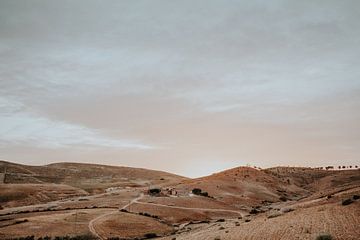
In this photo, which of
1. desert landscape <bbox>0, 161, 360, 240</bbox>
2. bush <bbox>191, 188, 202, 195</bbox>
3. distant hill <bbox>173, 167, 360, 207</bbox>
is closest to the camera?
desert landscape <bbox>0, 161, 360, 240</bbox>

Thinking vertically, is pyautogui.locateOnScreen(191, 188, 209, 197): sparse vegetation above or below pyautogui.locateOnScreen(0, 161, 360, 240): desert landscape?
above

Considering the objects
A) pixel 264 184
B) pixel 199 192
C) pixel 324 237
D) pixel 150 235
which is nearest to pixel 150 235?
pixel 150 235

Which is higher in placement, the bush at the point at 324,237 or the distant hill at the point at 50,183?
the distant hill at the point at 50,183

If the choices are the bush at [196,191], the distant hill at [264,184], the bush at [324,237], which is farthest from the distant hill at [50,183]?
the bush at [324,237]

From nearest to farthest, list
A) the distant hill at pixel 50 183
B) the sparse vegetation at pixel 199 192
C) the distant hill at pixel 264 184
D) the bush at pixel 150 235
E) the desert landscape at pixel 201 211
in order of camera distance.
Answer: the desert landscape at pixel 201 211 < the bush at pixel 150 235 < the sparse vegetation at pixel 199 192 < the distant hill at pixel 264 184 < the distant hill at pixel 50 183

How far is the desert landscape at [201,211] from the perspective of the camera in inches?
1379

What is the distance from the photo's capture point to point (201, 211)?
2501 inches

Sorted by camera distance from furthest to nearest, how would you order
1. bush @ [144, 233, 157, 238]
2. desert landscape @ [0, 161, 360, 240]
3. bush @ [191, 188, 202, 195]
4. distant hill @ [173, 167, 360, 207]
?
1. distant hill @ [173, 167, 360, 207]
2. bush @ [191, 188, 202, 195]
3. bush @ [144, 233, 157, 238]
4. desert landscape @ [0, 161, 360, 240]

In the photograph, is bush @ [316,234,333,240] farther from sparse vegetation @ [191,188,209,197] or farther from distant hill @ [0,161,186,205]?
distant hill @ [0,161,186,205]

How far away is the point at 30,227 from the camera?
1763 inches

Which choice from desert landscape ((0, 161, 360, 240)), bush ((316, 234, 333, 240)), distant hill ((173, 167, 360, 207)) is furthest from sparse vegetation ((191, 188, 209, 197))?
bush ((316, 234, 333, 240))

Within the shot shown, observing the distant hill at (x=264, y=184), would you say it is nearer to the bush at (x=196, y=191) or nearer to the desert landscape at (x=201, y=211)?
the desert landscape at (x=201, y=211)

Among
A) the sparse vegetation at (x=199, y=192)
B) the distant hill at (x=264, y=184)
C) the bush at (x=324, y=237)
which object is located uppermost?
the distant hill at (x=264, y=184)

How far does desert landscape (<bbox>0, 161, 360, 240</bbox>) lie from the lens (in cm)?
3503
